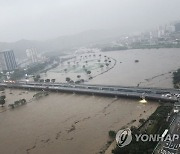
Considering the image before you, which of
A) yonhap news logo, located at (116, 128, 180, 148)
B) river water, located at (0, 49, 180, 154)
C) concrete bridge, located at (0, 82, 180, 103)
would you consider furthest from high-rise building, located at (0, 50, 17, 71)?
yonhap news logo, located at (116, 128, 180, 148)

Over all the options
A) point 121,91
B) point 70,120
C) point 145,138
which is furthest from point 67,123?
point 145,138

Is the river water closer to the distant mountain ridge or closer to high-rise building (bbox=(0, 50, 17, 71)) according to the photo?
high-rise building (bbox=(0, 50, 17, 71))

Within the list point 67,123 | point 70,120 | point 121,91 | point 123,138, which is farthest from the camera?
point 121,91

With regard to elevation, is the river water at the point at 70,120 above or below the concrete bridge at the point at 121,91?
below

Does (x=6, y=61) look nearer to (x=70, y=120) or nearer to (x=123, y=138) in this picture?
(x=70, y=120)

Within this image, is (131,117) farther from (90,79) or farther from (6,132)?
(90,79)

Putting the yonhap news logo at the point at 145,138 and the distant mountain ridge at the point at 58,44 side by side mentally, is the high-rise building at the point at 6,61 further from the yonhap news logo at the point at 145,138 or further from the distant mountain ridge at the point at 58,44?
the yonhap news logo at the point at 145,138

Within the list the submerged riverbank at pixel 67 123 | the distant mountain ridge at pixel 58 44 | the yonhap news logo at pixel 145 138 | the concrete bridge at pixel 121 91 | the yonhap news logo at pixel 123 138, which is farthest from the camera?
the distant mountain ridge at pixel 58 44

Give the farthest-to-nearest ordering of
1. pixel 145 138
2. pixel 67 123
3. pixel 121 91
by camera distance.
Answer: pixel 121 91
pixel 67 123
pixel 145 138

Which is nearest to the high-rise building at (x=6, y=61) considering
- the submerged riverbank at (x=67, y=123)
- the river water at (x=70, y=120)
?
the river water at (x=70, y=120)
